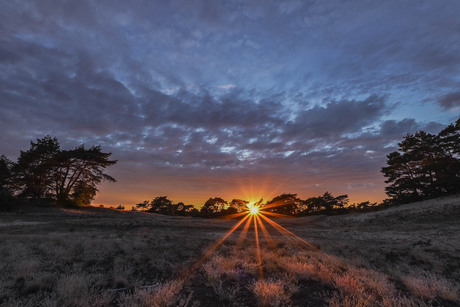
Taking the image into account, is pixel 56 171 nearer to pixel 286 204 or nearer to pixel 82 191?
pixel 82 191

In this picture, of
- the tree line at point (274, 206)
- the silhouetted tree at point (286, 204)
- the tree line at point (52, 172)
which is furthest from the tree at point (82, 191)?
the silhouetted tree at point (286, 204)

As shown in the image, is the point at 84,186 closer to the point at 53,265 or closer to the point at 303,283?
the point at 53,265

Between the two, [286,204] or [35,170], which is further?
[286,204]

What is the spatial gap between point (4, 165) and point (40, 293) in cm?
4631

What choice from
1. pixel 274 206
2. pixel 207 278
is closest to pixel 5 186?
pixel 207 278

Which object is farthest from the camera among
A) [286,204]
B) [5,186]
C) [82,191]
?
[286,204]

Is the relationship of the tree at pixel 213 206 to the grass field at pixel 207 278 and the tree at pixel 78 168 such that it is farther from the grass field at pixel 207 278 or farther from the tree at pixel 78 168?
the grass field at pixel 207 278

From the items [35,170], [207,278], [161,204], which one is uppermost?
[35,170]

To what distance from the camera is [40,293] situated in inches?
201

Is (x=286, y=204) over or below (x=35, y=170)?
below

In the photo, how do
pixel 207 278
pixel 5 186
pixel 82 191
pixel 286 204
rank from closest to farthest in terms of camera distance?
1. pixel 207 278
2. pixel 5 186
3. pixel 82 191
4. pixel 286 204

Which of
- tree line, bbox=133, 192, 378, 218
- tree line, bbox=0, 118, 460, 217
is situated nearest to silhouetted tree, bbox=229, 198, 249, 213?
tree line, bbox=133, 192, 378, 218

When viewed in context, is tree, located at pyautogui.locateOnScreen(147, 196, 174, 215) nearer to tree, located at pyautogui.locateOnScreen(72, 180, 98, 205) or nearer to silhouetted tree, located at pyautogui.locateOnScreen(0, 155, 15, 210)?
tree, located at pyautogui.locateOnScreen(72, 180, 98, 205)

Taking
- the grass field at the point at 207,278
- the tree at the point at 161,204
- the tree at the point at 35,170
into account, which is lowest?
the grass field at the point at 207,278
